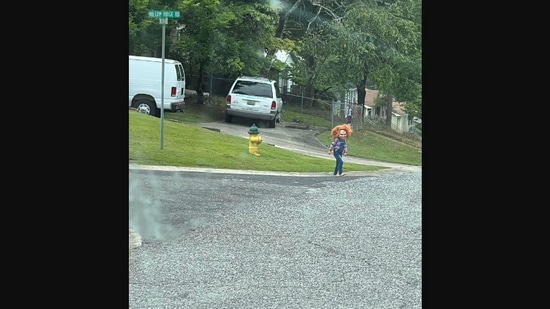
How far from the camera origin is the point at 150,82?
295cm

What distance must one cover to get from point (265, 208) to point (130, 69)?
29.1 inches

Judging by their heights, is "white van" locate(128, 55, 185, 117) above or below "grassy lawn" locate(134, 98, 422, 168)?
above

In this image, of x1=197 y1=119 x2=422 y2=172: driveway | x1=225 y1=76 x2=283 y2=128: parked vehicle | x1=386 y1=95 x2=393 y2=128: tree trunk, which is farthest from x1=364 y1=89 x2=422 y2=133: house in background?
x1=225 y1=76 x2=283 y2=128: parked vehicle

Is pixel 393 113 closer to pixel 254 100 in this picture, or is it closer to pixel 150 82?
pixel 254 100

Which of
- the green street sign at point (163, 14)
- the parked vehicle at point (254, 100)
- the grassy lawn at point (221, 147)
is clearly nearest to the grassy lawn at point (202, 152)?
the grassy lawn at point (221, 147)

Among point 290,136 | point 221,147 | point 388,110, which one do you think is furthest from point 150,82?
point 388,110

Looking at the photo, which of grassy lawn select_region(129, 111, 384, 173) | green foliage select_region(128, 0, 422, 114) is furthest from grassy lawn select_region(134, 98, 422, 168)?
green foliage select_region(128, 0, 422, 114)

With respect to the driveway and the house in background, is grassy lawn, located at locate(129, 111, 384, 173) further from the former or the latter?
the house in background

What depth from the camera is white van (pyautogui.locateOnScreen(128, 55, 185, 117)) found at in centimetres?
292

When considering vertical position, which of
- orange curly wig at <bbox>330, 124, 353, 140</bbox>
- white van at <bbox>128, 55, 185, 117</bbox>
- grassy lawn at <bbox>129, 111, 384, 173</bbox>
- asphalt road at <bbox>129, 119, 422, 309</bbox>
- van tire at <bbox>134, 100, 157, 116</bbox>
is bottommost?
asphalt road at <bbox>129, 119, 422, 309</bbox>

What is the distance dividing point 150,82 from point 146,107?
10cm

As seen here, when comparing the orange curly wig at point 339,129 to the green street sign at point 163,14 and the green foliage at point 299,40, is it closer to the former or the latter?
the green foliage at point 299,40

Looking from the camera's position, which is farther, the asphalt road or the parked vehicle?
the parked vehicle

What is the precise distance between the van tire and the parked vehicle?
0.28m
